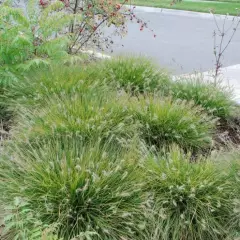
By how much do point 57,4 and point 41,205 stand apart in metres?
3.52

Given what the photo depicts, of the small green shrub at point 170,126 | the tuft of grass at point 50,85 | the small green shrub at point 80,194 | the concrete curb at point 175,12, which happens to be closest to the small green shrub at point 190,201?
the small green shrub at point 80,194

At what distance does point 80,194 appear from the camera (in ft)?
10.0

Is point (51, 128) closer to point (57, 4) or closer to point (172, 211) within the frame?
point (172, 211)

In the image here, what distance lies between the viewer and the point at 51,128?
3881 mm

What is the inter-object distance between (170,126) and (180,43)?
8537mm

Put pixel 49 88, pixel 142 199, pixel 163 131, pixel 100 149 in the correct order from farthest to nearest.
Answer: pixel 49 88, pixel 163 131, pixel 100 149, pixel 142 199

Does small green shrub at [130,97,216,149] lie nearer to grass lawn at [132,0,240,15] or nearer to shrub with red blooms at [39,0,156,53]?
shrub with red blooms at [39,0,156,53]

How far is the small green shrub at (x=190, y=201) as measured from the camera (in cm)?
320

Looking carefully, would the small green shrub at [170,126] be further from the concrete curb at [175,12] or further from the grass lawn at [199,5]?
the grass lawn at [199,5]

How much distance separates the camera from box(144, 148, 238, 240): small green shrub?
320cm

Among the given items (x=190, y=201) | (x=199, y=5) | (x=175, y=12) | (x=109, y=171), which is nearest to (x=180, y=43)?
(x=175, y=12)

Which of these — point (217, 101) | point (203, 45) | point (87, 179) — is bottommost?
point (203, 45)

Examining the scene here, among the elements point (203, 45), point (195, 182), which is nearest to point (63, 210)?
point (195, 182)

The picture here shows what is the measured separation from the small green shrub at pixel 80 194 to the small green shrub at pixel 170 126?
3.39ft
